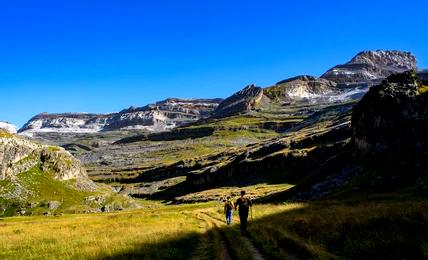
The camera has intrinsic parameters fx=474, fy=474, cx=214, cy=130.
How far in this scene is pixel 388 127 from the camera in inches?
3024

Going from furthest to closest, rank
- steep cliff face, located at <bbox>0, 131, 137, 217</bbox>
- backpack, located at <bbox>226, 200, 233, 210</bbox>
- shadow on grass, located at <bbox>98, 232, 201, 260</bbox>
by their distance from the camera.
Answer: steep cliff face, located at <bbox>0, 131, 137, 217</bbox> → backpack, located at <bbox>226, 200, 233, 210</bbox> → shadow on grass, located at <bbox>98, 232, 201, 260</bbox>

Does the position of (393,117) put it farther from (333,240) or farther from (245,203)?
(333,240)

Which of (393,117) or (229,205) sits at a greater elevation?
(393,117)

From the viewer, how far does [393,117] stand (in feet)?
254

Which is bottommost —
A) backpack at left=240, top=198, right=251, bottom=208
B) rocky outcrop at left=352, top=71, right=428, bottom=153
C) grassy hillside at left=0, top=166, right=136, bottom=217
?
grassy hillside at left=0, top=166, right=136, bottom=217

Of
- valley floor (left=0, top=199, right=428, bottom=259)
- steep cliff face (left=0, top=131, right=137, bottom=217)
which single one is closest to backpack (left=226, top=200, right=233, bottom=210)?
valley floor (left=0, top=199, right=428, bottom=259)

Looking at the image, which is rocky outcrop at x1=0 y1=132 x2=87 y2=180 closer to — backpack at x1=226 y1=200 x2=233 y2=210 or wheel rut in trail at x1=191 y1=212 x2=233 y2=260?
backpack at x1=226 y1=200 x2=233 y2=210

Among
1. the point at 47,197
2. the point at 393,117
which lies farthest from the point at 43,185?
the point at 393,117

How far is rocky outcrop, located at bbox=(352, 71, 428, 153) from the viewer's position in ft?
230

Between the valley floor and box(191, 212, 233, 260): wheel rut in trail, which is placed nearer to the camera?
the valley floor

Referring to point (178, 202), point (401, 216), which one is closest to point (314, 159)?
point (178, 202)

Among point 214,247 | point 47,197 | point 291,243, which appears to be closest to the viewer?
point 291,243

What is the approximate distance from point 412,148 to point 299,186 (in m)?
23.8

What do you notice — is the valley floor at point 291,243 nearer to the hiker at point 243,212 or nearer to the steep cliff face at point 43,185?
the hiker at point 243,212
